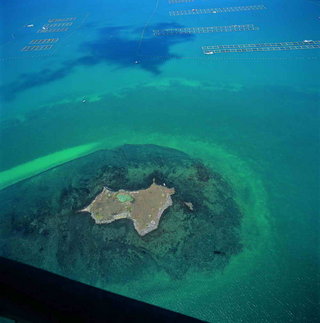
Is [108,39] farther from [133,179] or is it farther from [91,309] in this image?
[91,309]

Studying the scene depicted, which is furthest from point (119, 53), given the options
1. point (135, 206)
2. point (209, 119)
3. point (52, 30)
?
point (135, 206)

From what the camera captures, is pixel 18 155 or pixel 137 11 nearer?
pixel 18 155

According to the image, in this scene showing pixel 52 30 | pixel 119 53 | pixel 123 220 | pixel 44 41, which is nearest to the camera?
pixel 123 220

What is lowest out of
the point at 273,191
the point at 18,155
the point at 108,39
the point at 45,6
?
the point at 273,191

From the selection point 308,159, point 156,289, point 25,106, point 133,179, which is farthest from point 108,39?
point 156,289

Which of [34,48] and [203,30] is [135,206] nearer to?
[203,30]

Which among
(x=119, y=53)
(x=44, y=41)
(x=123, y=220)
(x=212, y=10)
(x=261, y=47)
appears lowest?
(x=123, y=220)

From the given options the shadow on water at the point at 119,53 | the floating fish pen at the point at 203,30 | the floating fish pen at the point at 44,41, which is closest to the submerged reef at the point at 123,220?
the shadow on water at the point at 119,53

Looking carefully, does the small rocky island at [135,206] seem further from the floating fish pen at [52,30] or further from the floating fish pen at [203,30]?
the floating fish pen at [52,30]
